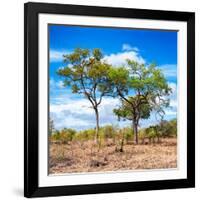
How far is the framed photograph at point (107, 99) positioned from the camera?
2.21 meters

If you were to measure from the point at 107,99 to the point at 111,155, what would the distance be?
9.7 inches

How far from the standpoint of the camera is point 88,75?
2322 millimetres

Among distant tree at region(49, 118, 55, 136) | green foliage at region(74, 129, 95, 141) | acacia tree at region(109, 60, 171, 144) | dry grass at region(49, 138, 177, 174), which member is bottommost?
dry grass at region(49, 138, 177, 174)

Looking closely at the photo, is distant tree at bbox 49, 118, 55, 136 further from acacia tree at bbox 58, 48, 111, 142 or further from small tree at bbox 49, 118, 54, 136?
acacia tree at bbox 58, 48, 111, 142

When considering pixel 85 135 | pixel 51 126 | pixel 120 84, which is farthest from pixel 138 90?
pixel 51 126

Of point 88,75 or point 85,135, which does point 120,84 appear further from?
point 85,135

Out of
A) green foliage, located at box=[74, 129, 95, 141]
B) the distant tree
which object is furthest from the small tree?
green foliage, located at box=[74, 129, 95, 141]

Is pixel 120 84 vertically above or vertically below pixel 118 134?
above

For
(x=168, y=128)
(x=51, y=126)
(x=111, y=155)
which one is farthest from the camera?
(x=168, y=128)

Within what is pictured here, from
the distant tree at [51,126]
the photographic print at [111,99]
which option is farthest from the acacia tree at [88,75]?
the distant tree at [51,126]

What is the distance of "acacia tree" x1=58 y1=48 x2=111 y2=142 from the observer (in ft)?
7.52

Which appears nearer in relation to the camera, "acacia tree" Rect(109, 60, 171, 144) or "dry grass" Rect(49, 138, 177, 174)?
"dry grass" Rect(49, 138, 177, 174)

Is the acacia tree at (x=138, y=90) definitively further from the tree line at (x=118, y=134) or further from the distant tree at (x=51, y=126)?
the distant tree at (x=51, y=126)

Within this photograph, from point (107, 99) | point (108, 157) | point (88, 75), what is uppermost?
point (88, 75)
